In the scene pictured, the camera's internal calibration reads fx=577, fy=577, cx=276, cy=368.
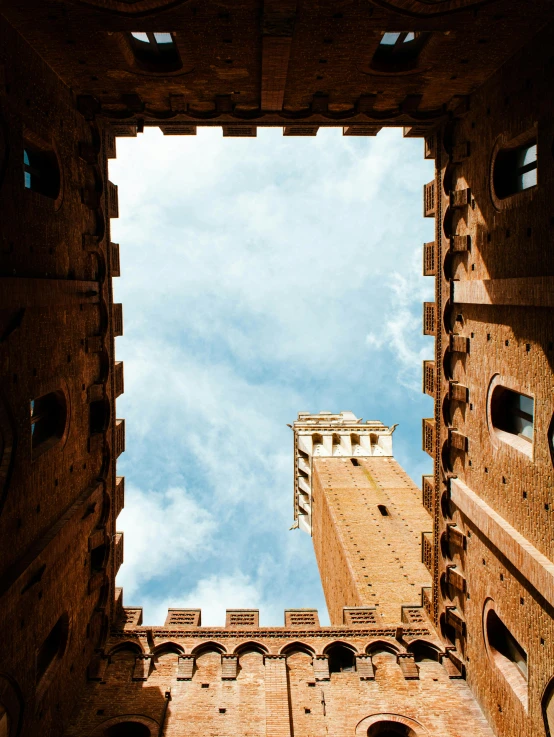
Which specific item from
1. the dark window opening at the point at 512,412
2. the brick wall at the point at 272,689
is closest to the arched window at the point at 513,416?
the dark window opening at the point at 512,412

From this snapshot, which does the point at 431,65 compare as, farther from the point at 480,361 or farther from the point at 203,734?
the point at 203,734

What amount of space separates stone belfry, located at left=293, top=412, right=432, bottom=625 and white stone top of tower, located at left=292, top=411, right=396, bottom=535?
7 centimetres

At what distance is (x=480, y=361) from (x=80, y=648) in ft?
39.4

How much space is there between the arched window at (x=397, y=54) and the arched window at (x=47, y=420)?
10.5 m

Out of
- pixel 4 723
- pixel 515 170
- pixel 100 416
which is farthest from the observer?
pixel 100 416

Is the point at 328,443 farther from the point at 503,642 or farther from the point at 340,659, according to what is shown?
the point at 503,642

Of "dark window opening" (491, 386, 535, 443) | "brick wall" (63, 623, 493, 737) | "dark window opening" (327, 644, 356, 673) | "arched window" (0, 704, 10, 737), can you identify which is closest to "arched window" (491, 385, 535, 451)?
"dark window opening" (491, 386, 535, 443)

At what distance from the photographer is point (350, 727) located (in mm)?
13242

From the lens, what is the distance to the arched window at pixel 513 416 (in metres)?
12.0

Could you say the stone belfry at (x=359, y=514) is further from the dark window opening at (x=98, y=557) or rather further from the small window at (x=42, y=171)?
the small window at (x=42, y=171)

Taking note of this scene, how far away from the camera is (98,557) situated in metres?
15.9

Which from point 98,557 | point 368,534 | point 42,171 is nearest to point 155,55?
point 42,171

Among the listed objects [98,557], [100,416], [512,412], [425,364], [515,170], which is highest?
[515,170]

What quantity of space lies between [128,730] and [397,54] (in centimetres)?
1695
